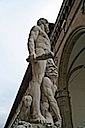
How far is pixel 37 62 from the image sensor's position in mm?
4016

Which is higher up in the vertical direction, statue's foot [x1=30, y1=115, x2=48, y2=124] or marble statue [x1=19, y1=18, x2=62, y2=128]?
marble statue [x1=19, y1=18, x2=62, y2=128]

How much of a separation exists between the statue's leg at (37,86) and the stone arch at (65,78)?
5365 mm

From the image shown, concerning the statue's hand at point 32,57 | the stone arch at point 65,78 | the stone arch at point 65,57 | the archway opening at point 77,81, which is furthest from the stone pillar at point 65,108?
the statue's hand at point 32,57

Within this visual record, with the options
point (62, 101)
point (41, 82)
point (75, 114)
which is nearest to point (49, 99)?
point (41, 82)

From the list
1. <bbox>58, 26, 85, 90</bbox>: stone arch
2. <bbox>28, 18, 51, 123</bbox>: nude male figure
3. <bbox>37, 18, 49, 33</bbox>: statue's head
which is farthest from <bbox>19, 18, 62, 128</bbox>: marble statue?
<bbox>58, 26, 85, 90</bbox>: stone arch

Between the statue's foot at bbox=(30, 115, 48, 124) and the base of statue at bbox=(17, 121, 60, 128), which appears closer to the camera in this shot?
the base of statue at bbox=(17, 121, 60, 128)

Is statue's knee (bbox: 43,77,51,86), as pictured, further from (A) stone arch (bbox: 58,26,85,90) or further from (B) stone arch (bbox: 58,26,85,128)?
(A) stone arch (bbox: 58,26,85,90)

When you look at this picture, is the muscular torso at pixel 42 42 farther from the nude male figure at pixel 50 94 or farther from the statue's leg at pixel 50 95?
the statue's leg at pixel 50 95

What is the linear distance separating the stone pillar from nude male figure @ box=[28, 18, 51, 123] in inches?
227

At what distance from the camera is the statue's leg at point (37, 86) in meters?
3.62

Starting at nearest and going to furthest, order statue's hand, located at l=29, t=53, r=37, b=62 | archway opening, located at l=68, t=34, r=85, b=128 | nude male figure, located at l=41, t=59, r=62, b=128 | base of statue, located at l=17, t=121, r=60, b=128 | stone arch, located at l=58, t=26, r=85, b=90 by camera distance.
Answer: base of statue, located at l=17, t=121, r=60, b=128
nude male figure, located at l=41, t=59, r=62, b=128
statue's hand, located at l=29, t=53, r=37, b=62
stone arch, located at l=58, t=26, r=85, b=90
archway opening, located at l=68, t=34, r=85, b=128

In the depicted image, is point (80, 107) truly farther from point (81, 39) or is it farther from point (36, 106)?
point (36, 106)

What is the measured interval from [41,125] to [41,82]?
70cm

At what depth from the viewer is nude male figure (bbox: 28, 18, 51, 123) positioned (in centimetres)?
367
